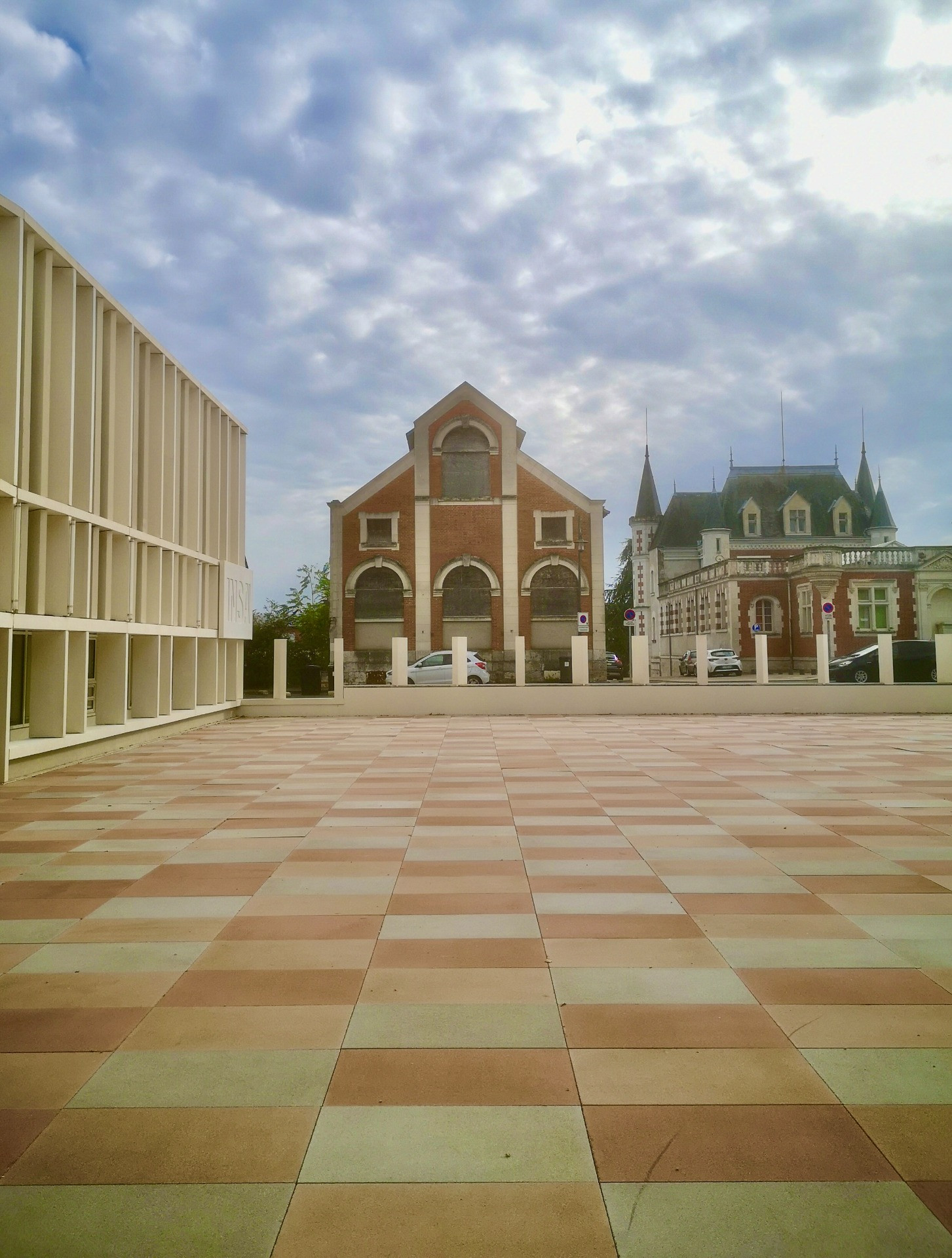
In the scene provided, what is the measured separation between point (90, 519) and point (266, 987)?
10612mm

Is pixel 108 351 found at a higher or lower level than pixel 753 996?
higher

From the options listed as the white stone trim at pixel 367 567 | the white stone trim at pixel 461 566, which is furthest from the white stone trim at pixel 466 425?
the white stone trim at pixel 367 567

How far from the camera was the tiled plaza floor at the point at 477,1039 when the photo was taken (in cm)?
235

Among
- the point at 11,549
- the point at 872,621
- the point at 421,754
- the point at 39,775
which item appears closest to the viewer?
the point at 11,549

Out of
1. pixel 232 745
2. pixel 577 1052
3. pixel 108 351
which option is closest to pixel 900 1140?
pixel 577 1052

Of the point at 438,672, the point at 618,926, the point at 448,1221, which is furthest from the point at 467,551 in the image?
the point at 448,1221

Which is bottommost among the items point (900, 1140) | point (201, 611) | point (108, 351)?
point (900, 1140)

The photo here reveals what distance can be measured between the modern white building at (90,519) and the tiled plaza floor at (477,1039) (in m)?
5.00

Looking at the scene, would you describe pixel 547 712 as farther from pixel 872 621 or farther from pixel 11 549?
pixel 872 621

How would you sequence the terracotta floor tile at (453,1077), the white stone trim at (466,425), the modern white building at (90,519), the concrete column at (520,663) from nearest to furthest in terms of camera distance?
the terracotta floor tile at (453,1077), the modern white building at (90,519), the concrete column at (520,663), the white stone trim at (466,425)

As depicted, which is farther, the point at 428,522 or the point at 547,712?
the point at 428,522

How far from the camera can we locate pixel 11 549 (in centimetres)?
1051

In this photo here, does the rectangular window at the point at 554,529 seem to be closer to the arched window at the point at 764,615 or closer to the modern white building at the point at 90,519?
the arched window at the point at 764,615

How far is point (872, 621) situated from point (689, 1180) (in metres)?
48.2
